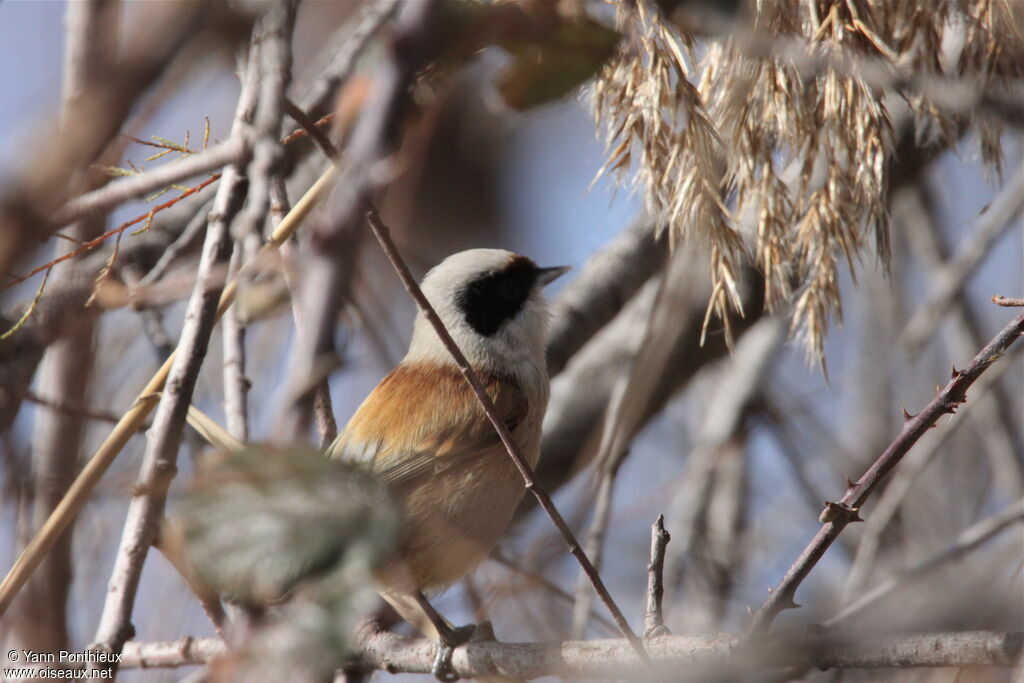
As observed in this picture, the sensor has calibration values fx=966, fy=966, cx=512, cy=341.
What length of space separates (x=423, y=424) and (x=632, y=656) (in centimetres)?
118

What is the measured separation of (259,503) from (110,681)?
0.45m

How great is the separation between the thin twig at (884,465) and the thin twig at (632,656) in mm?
125

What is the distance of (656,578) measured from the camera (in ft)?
6.01

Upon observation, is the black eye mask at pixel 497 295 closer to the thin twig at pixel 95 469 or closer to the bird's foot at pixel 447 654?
the bird's foot at pixel 447 654

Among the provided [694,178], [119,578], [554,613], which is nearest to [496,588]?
[554,613]

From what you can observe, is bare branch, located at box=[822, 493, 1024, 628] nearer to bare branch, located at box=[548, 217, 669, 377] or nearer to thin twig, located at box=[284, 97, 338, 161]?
bare branch, located at box=[548, 217, 669, 377]

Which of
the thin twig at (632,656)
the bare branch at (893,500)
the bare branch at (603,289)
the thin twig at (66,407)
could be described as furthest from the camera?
the bare branch at (603,289)

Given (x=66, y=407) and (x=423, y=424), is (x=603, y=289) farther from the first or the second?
(x=66, y=407)

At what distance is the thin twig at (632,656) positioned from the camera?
1.38 metres

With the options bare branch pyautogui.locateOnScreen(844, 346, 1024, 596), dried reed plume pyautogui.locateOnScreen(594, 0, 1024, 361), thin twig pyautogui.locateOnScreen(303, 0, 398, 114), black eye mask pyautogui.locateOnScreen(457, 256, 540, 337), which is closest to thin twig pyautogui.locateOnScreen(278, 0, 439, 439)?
dried reed plume pyautogui.locateOnScreen(594, 0, 1024, 361)

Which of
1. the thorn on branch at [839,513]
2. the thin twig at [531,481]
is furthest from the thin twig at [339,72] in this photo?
the thorn on branch at [839,513]

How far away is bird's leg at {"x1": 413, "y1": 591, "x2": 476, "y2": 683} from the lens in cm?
248

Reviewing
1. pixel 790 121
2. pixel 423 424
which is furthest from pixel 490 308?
pixel 790 121

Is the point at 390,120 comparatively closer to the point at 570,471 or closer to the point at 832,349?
the point at 570,471
